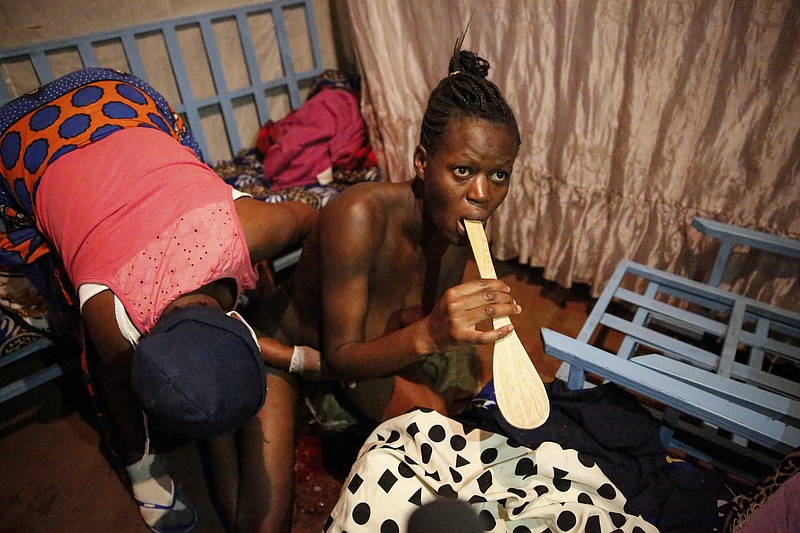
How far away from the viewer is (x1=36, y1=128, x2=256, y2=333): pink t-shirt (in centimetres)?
99

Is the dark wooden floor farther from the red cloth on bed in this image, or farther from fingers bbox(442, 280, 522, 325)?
the red cloth on bed

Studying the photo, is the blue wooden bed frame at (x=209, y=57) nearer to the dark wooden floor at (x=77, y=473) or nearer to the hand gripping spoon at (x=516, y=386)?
the dark wooden floor at (x=77, y=473)

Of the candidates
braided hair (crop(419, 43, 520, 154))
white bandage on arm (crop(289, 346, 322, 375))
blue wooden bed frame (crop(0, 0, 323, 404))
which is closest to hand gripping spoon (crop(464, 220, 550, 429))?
braided hair (crop(419, 43, 520, 154))

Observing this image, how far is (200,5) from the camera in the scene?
6.73 ft

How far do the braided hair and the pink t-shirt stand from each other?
499mm

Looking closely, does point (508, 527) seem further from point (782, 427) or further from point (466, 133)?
point (466, 133)

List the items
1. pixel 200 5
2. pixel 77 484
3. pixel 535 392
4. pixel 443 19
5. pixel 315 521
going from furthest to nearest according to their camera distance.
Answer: pixel 200 5, pixel 443 19, pixel 77 484, pixel 315 521, pixel 535 392

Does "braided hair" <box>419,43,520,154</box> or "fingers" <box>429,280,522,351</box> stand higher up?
"braided hair" <box>419,43,520,154</box>

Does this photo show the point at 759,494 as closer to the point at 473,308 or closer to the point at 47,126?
the point at 473,308

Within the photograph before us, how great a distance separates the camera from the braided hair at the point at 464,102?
3.17 ft

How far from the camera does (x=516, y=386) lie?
0.86m

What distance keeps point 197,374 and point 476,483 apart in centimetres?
58

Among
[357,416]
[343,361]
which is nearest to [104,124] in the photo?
[343,361]

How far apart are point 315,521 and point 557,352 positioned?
856mm
